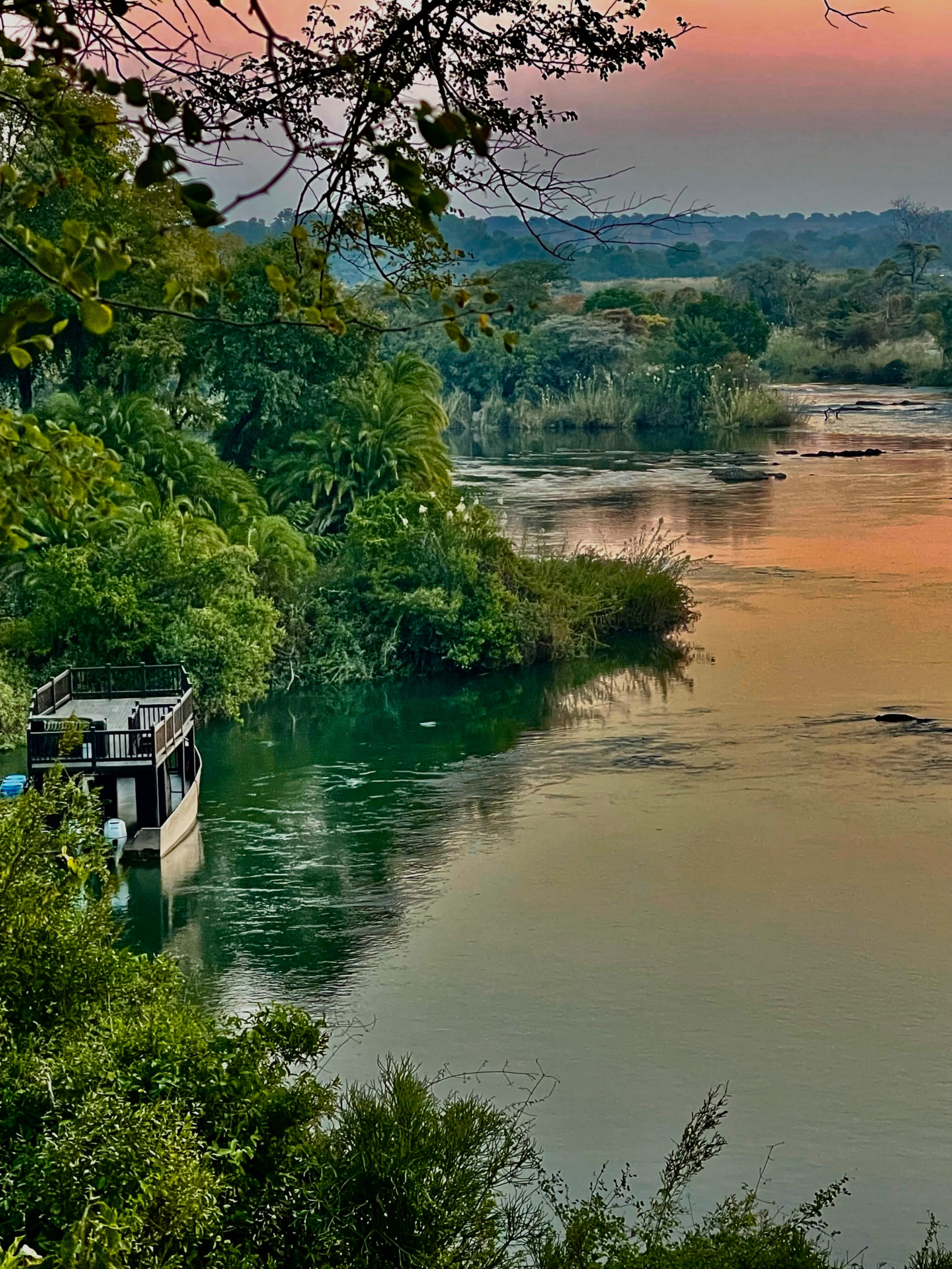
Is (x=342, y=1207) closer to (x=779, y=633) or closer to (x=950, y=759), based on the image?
(x=950, y=759)

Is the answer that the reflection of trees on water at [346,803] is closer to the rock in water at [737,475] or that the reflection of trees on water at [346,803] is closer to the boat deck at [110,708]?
the boat deck at [110,708]

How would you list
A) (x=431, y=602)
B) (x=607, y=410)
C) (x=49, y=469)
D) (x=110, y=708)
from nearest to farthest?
(x=49, y=469) < (x=110, y=708) < (x=431, y=602) < (x=607, y=410)

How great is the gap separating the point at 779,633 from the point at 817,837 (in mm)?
9882

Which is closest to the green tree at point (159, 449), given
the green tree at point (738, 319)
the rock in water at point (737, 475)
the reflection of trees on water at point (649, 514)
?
the reflection of trees on water at point (649, 514)

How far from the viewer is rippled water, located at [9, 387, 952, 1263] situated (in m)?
13.5

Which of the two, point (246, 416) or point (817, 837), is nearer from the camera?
point (817, 837)

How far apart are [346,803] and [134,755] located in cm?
315

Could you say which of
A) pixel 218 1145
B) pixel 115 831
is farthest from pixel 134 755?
pixel 218 1145

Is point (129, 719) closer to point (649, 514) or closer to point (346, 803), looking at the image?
point (346, 803)

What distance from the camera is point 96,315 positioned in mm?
3314

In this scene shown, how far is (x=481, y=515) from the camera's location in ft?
98.1

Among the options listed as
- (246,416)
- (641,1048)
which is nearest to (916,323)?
(246,416)

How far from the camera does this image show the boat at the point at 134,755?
64.6 ft

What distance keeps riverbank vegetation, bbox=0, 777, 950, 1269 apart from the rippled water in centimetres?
240
